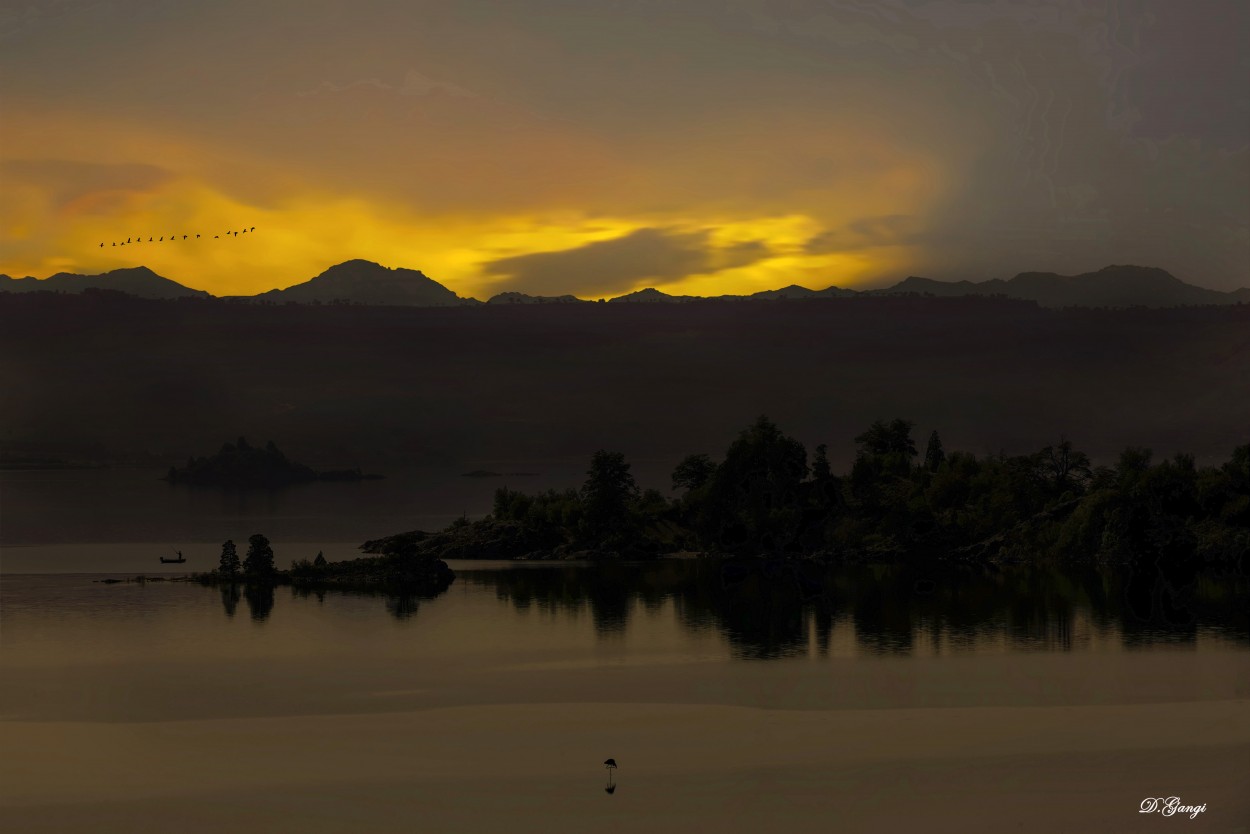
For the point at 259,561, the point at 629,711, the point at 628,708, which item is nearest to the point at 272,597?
the point at 259,561

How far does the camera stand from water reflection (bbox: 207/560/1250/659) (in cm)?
7206

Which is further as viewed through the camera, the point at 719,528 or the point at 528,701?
the point at 719,528

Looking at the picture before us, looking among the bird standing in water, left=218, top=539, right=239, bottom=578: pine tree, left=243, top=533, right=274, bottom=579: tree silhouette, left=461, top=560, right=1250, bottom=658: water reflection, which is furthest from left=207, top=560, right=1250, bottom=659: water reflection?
the bird standing in water

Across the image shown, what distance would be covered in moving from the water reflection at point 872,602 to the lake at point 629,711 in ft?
1.46

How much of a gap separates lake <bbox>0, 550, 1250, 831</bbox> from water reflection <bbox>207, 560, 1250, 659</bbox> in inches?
17.6

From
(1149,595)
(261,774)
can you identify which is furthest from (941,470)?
(261,774)

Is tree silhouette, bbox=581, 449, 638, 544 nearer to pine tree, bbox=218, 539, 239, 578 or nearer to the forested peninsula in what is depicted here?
the forested peninsula

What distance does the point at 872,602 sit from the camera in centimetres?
8831

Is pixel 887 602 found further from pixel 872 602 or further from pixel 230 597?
pixel 230 597

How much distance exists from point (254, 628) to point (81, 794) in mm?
36987

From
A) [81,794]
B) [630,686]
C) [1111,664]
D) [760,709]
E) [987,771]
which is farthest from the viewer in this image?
[1111,664]

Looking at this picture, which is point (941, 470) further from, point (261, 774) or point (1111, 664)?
point (261, 774)

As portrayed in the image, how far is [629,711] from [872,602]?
125ft

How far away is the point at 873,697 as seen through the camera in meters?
→ 56.1
